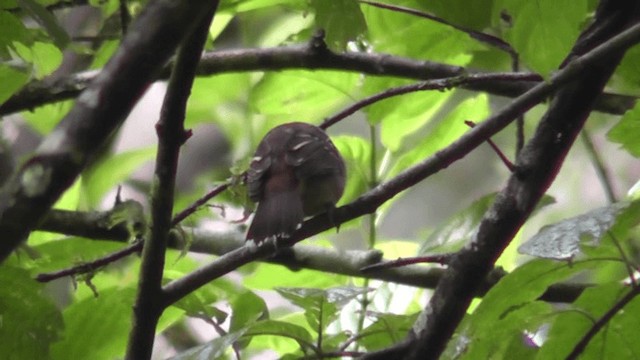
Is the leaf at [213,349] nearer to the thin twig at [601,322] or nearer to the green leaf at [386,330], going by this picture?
the green leaf at [386,330]

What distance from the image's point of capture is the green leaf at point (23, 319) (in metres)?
1.29

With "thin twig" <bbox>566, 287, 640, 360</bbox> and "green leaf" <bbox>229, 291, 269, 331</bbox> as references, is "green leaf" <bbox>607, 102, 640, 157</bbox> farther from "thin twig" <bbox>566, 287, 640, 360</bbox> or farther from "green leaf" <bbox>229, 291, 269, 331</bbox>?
"green leaf" <bbox>229, 291, 269, 331</bbox>

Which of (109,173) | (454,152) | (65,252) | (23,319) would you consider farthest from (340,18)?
(109,173)

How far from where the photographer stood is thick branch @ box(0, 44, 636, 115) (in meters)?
1.81

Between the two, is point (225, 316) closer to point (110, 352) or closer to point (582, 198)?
point (110, 352)

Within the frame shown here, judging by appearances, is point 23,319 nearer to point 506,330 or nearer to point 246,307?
point 246,307

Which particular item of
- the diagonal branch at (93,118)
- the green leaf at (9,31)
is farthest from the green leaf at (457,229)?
the diagonal branch at (93,118)

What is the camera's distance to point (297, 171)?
7.20 ft

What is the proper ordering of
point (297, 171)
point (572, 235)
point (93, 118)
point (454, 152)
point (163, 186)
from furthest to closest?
point (297, 171) → point (454, 152) → point (163, 186) → point (572, 235) → point (93, 118)

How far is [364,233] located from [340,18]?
Result: 87 cm

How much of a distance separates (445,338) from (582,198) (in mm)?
4077

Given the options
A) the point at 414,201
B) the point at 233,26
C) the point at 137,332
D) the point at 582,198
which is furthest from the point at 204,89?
the point at 414,201

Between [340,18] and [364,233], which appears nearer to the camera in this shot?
[340,18]

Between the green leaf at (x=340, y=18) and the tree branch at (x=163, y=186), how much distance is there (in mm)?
215
